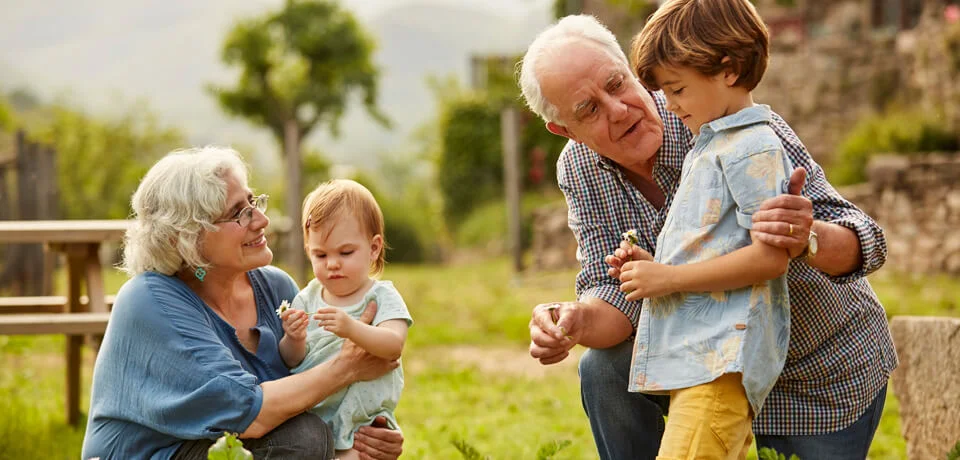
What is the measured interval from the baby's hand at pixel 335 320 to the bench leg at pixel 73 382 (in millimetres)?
2998

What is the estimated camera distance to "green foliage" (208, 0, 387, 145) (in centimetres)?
2109

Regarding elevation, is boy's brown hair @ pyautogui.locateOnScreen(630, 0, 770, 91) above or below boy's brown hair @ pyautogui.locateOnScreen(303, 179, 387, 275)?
above

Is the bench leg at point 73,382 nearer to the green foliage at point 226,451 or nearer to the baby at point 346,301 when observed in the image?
the baby at point 346,301

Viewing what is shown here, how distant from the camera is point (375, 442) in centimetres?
277

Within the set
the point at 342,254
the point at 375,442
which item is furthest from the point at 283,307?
the point at 375,442

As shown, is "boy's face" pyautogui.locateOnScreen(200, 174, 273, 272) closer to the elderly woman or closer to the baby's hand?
the elderly woman

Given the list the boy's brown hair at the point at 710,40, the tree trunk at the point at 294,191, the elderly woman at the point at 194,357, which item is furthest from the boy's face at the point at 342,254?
the tree trunk at the point at 294,191

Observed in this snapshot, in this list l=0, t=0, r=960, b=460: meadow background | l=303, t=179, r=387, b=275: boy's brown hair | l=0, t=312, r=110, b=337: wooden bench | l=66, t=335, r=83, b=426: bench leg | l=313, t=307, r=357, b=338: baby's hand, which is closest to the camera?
l=313, t=307, r=357, b=338: baby's hand

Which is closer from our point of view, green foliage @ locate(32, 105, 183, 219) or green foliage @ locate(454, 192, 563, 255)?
green foliage @ locate(454, 192, 563, 255)

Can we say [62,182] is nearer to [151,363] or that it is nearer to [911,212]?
[911,212]

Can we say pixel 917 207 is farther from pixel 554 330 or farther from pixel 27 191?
pixel 27 191

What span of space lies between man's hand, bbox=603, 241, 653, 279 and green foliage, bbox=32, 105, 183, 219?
28.3 m

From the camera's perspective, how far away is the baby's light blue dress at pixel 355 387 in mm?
2766

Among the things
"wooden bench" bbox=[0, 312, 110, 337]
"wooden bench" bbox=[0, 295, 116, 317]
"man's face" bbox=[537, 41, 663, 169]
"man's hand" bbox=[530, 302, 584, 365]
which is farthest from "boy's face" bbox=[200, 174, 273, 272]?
"wooden bench" bbox=[0, 295, 116, 317]
